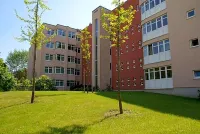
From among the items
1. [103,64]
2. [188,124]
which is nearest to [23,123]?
[188,124]

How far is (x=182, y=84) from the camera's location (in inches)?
1006

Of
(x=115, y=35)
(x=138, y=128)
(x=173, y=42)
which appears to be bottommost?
(x=138, y=128)

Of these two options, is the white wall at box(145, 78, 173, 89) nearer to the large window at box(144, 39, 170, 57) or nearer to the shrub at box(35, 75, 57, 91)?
the large window at box(144, 39, 170, 57)

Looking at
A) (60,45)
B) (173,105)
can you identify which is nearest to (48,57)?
(60,45)

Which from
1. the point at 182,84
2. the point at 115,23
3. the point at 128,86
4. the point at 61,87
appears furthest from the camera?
the point at 61,87

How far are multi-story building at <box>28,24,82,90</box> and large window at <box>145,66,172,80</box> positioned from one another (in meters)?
27.4

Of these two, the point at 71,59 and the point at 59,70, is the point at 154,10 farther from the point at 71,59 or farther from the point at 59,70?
the point at 71,59

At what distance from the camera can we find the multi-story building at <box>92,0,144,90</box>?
122 ft

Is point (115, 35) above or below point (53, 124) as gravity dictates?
above

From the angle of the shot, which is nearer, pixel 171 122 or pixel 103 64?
pixel 171 122

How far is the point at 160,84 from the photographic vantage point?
28828mm

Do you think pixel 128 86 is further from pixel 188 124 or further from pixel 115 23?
pixel 188 124

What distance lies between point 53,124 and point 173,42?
65.9 ft

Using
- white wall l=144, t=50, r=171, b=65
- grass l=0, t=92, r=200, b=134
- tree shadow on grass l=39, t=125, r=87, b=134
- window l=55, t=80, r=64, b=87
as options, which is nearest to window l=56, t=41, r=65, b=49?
window l=55, t=80, r=64, b=87
